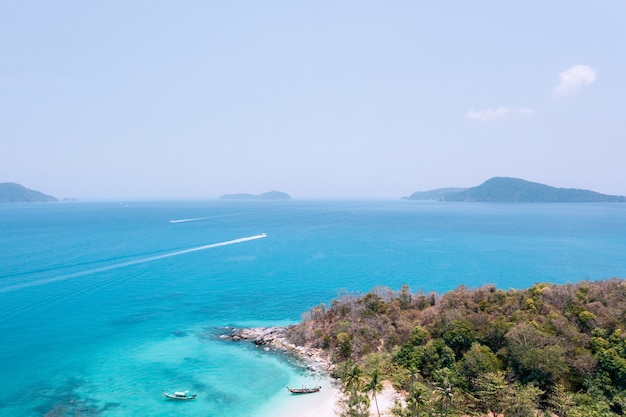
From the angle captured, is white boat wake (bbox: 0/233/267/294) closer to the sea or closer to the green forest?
the sea

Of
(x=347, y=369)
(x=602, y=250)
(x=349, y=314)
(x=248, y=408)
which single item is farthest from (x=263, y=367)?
(x=602, y=250)

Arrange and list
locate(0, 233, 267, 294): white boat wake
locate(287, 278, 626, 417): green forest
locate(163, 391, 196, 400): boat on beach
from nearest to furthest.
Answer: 1. locate(287, 278, 626, 417): green forest
2. locate(163, 391, 196, 400): boat on beach
3. locate(0, 233, 267, 294): white boat wake

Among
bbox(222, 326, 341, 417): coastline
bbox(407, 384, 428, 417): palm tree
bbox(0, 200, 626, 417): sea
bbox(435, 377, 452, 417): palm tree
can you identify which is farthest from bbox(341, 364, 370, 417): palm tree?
bbox(0, 200, 626, 417): sea

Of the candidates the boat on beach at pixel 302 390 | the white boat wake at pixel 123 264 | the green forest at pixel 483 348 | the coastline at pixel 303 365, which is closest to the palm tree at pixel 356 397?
the green forest at pixel 483 348

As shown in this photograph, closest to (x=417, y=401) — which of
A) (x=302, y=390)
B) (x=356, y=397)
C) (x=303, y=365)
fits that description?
(x=356, y=397)

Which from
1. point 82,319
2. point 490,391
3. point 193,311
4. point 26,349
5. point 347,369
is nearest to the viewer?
point 490,391

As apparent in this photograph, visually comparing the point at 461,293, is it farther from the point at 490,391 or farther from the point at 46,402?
the point at 46,402
